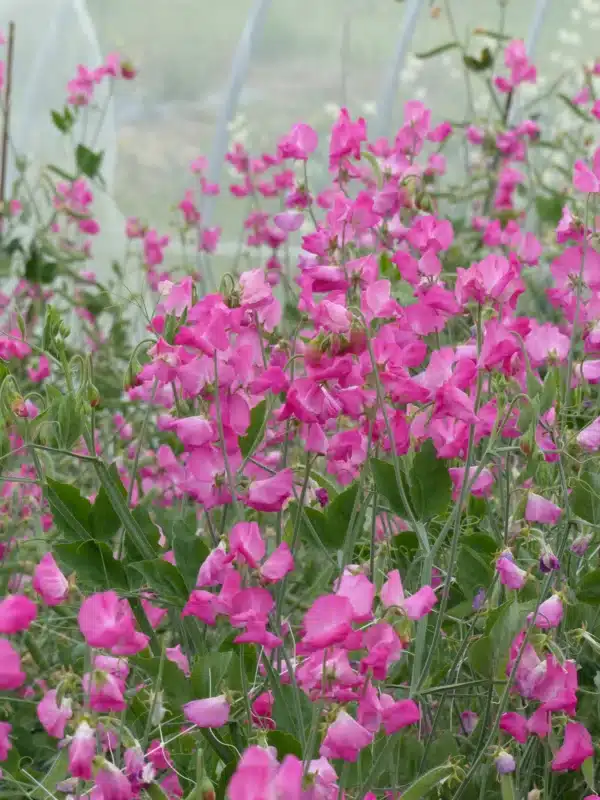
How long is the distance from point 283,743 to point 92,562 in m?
0.22

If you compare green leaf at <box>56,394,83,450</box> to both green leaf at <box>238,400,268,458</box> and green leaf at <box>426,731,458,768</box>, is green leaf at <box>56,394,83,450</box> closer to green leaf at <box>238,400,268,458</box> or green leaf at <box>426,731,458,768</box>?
green leaf at <box>238,400,268,458</box>

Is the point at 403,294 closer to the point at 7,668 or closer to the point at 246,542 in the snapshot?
the point at 246,542

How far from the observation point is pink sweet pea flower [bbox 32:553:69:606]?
2.81 ft

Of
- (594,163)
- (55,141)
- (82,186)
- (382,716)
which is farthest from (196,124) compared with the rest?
(382,716)

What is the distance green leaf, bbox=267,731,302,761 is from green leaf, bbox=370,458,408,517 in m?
0.22

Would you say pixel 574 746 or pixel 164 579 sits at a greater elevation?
pixel 164 579

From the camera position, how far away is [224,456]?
2.68 ft

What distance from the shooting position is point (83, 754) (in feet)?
2.35

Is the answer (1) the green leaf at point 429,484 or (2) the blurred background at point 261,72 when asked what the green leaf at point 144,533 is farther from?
(2) the blurred background at point 261,72

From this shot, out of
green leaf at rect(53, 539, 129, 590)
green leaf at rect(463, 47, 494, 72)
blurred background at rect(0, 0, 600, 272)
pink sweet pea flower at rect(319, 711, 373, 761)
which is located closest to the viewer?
pink sweet pea flower at rect(319, 711, 373, 761)

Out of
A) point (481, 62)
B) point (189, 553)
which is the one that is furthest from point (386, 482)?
point (481, 62)

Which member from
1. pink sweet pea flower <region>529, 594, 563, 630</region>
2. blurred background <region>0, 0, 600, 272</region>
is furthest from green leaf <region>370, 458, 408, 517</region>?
blurred background <region>0, 0, 600, 272</region>

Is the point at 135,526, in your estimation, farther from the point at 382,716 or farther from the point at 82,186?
the point at 82,186

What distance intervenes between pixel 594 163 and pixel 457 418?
31 centimetres
